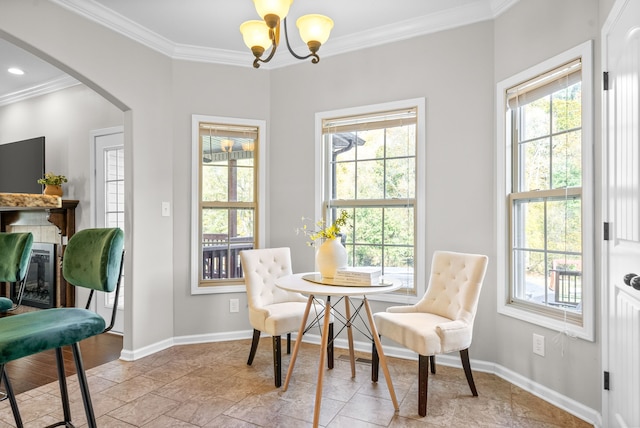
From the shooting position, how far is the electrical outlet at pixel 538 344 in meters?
2.50

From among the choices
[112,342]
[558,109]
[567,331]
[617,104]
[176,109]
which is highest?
[176,109]

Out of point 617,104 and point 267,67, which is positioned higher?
point 267,67

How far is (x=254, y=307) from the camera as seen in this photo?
2896 mm

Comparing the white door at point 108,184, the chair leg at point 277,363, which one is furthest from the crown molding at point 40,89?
the chair leg at point 277,363

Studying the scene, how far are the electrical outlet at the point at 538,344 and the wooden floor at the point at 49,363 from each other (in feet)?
10.4

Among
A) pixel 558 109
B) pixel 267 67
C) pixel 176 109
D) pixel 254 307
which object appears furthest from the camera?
pixel 267 67

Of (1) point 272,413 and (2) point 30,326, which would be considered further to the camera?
(1) point 272,413

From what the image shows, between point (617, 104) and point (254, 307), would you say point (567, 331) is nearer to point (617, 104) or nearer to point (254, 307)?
point (617, 104)

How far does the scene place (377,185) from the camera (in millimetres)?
3400

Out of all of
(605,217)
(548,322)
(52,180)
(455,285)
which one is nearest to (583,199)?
(605,217)

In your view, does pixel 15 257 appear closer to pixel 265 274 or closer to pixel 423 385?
pixel 265 274

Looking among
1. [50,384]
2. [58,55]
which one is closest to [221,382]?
[50,384]

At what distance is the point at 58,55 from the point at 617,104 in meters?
3.33

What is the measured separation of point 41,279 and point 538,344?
5.09m
